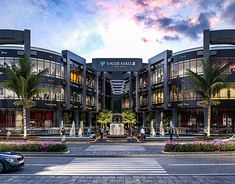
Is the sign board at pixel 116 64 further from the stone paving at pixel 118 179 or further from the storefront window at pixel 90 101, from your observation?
the stone paving at pixel 118 179

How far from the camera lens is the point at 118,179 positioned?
17.0m

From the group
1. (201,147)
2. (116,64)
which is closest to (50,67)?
(116,64)

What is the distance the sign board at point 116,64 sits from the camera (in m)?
64.6

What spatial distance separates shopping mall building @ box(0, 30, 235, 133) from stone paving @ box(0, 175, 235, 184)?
143ft

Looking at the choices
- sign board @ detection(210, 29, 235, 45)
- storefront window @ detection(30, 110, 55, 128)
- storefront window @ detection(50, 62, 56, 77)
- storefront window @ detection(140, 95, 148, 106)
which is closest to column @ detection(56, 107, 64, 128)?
storefront window @ detection(30, 110, 55, 128)

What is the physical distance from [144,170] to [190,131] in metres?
47.6

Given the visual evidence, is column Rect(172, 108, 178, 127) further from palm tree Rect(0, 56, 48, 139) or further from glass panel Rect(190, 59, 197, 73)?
palm tree Rect(0, 56, 48, 139)

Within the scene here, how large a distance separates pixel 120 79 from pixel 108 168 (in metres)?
75.3

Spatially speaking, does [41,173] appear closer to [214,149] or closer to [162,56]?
[214,149]

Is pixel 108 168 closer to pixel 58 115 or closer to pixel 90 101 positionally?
pixel 58 115

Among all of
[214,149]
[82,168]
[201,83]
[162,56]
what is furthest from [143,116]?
[82,168]

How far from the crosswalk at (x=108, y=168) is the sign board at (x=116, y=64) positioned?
134 feet

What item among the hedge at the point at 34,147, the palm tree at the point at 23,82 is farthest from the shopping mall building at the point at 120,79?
the hedge at the point at 34,147

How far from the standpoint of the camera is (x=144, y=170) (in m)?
20.4
